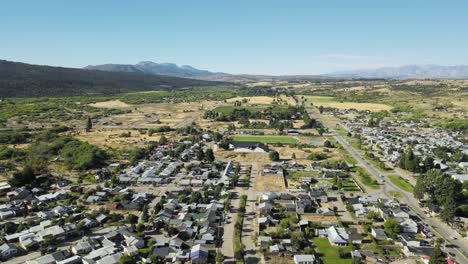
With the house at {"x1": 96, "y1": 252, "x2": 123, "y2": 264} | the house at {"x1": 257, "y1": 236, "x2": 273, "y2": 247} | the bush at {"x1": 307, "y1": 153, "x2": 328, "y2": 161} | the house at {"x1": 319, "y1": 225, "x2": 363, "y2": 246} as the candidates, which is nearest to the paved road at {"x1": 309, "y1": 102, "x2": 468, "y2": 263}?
the bush at {"x1": 307, "y1": 153, "x2": 328, "y2": 161}

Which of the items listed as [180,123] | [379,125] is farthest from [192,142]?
[379,125]

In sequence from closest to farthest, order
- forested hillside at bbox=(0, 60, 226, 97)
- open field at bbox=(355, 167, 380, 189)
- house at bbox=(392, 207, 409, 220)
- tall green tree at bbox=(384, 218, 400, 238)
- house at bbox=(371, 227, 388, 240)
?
house at bbox=(371, 227, 388, 240)
tall green tree at bbox=(384, 218, 400, 238)
house at bbox=(392, 207, 409, 220)
open field at bbox=(355, 167, 380, 189)
forested hillside at bbox=(0, 60, 226, 97)

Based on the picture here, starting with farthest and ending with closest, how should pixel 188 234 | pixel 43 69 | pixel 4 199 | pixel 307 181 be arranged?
pixel 43 69 → pixel 307 181 → pixel 4 199 → pixel 188 234

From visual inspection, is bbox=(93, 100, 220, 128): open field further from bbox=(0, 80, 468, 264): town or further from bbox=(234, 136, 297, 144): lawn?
bbox=(0, 80, 468, 264): town

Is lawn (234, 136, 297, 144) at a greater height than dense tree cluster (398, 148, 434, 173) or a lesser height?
lesser

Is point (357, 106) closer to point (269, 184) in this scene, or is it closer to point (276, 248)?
point (269, 184)

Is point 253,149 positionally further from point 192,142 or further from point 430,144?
point 430,144

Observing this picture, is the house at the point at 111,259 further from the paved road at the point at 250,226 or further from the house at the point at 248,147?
the house at the point at 248,147
